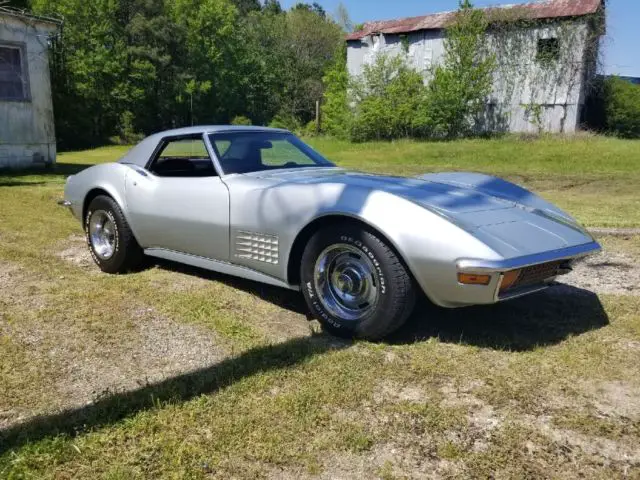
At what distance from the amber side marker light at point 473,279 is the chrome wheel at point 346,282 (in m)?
0.51

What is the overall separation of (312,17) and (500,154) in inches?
1679

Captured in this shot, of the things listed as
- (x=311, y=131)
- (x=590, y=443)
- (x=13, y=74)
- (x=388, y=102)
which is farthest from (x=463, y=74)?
(x=590, y=443)

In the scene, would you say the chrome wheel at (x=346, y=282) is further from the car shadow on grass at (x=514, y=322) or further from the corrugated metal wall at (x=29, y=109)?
the corrugated metal wall at (x=29, y=109)

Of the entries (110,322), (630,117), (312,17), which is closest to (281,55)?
(312,17)

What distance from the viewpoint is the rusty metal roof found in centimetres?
2175

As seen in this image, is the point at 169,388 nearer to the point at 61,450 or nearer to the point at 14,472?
the point at 61,450

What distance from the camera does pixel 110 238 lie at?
16.5ft

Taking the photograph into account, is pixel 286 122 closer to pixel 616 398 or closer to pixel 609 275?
pixel 609 275

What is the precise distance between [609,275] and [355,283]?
2599 mm

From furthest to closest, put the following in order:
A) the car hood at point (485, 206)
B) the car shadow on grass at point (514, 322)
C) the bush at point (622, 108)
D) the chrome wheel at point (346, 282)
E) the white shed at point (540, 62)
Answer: the bush at point (622, 108) → the white shed at point (540, 62) → the car shadow on grass at point (514, 322) → the chrome wheel at point (346, 282) → the car hood at point (485, 206)

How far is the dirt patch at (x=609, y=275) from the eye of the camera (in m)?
4.40

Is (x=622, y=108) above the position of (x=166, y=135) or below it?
above

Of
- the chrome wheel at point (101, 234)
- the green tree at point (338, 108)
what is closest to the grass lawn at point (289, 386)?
the chrome wheel at point (101, 234)

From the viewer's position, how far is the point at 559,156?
705 inches
